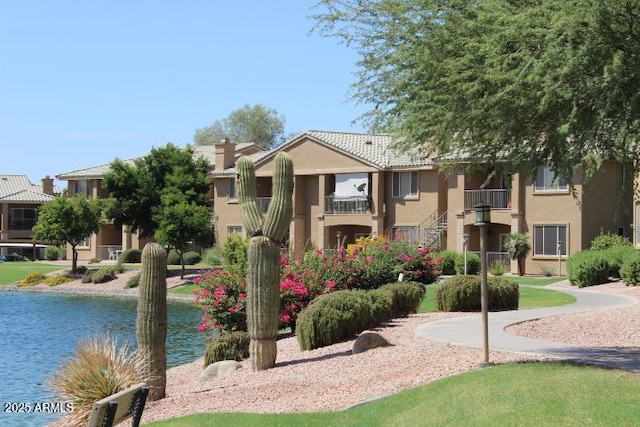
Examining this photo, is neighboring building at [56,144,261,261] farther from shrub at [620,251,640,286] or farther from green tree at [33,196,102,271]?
shrub at [620,251,640,286]

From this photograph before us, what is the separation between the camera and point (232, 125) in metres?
112

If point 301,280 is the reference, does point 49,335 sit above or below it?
below

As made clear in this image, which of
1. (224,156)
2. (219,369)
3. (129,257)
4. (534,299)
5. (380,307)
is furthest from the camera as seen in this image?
(129,257)

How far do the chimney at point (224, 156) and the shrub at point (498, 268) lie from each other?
25.5m

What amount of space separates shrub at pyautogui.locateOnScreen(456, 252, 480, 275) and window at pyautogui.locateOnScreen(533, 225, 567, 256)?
323cm

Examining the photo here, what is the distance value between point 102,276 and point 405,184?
18.9m

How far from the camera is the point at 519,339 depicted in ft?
59.7

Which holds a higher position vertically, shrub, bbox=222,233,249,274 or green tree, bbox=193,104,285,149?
green tree, bbox=193,104,285,149

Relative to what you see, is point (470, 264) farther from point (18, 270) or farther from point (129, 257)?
point (18, 270)

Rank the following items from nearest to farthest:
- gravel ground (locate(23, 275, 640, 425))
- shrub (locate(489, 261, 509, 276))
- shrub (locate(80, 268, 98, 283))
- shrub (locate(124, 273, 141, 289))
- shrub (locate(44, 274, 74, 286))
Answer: gravel ground (locate(23, 275, 640, 425)) → shrub (locate(489, 261, 509, 276)) → shrub (locate(124, 273, 141, 289)) → shrub (locate(80, 268, 98, 283)) → shrub (locate(44, 274, 74, 286))

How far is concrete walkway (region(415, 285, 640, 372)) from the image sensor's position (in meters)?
15.2

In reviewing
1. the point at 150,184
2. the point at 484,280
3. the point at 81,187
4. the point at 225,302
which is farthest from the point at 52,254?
the point at 484,280

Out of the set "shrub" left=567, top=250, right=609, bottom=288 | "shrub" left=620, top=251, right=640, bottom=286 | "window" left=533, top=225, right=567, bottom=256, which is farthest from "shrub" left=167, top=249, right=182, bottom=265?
"shrub" left=620, top=251, right=640, bottom=286

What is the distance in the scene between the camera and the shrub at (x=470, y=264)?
46.8m
